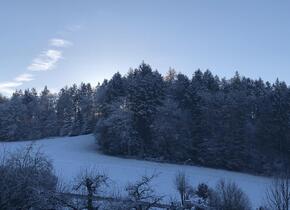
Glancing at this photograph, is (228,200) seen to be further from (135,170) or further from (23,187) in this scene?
(135,170)

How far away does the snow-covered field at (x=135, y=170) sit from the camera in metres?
51.2

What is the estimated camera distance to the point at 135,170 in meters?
60.6

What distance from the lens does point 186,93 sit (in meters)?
80.3

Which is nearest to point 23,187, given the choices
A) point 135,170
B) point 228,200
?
point 228,200

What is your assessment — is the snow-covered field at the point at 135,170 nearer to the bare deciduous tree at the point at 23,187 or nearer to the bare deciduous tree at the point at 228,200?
the bare deciduous tree at the point at 228,200

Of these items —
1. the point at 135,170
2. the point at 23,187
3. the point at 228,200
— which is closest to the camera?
the point at 23,187

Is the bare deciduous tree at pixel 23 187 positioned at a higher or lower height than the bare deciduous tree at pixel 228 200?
higher

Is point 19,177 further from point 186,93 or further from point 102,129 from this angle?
point 186,93

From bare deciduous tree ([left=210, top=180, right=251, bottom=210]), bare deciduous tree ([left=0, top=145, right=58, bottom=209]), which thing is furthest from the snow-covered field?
bare deciduous tree ([left=0, top=145, right=58, bottom=209])

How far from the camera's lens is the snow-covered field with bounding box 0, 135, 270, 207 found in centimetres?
5122

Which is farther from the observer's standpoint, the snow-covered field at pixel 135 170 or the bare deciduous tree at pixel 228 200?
the snow-covered field at pixel 135 170

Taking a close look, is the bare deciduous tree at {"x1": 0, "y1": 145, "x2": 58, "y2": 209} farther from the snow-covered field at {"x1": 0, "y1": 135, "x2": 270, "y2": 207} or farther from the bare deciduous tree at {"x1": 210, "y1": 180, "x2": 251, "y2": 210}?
the snow-covered field at {"x1": 0, "y1": 135, "x2": 270, "y2": 207}

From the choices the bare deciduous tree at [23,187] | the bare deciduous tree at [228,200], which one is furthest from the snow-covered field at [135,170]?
the bare deciduous tree at [23,187]

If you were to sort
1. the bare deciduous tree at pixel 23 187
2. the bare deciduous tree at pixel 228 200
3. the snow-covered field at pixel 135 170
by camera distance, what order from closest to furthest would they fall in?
the bare deciduous tree at pixel 23 187 → the bare deciduous tree at pixel 228 200 → the snow-covered field at pixel 135 170
